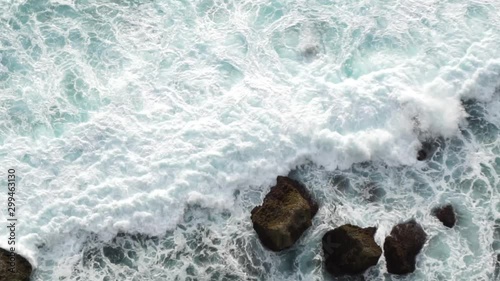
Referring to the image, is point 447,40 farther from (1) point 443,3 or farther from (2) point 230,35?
(2) point 230,35

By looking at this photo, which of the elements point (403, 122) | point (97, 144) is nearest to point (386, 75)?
point (403, 122)

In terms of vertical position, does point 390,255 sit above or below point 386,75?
below

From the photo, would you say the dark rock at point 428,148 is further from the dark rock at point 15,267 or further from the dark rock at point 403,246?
the dark rock at point 15,267

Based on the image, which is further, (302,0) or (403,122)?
(302,0)

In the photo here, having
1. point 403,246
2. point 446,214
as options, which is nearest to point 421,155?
point 446,214

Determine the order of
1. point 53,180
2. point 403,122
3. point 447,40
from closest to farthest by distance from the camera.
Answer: point 53,180 → point 403,122 → point 447,40

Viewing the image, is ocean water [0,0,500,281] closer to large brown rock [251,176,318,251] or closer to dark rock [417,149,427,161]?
dark rock [417,149,427,161]
